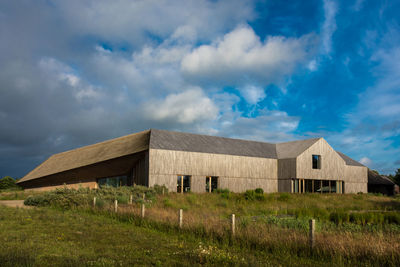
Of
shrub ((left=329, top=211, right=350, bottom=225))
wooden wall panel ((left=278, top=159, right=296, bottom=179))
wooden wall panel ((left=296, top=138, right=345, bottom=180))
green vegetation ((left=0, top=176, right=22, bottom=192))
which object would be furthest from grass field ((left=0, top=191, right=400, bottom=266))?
green vegetation ((left=0, top=176, right=22, bottom=192))

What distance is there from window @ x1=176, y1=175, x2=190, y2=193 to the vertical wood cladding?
1.35 feet

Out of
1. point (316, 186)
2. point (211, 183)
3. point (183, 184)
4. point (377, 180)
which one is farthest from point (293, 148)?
point (377, 180)

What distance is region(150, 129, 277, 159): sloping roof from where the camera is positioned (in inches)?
1156

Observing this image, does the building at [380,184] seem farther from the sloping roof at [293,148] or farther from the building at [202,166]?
the sloping roof at [293,148]

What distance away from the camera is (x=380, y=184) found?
45219 millimetres

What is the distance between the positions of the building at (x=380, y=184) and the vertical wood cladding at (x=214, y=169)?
1741 centimetres

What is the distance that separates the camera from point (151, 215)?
13867mm

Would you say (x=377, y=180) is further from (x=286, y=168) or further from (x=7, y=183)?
(x=7, y=183)

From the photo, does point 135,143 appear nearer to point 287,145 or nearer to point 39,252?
point 287,145

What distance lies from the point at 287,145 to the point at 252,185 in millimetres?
7232

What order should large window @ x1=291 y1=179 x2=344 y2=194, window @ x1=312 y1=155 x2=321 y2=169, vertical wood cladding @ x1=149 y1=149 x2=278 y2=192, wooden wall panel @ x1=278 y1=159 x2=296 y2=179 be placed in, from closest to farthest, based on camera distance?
vertical wood cladding @ x1=149 y1=149 x2=278 y2=192
wooden wall panel @ x1=278 y1=159 x2=296 y2=179
large window @ x1=291 y1=179 x2=344 y2=194
window @ x1=312 y1=155 x2=321 y2=169

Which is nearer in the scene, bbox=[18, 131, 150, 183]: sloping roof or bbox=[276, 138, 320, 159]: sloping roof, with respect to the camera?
bbox=[18, 131, 150, 183]: sloping roof

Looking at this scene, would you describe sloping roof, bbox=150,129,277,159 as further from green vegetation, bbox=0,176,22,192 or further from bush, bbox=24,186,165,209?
green vegetation, bbox=0,176,22,192

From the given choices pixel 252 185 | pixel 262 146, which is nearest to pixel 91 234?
pixel 252 185
